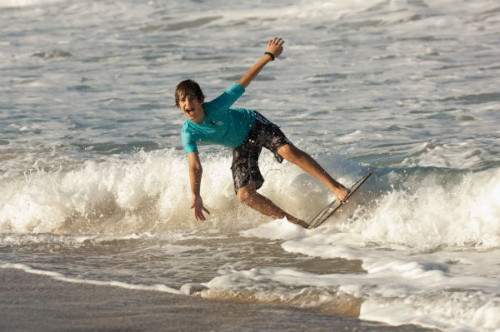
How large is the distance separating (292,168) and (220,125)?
1612 millimetres

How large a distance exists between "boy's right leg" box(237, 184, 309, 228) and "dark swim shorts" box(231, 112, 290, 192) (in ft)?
0.16

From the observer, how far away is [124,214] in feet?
32.3

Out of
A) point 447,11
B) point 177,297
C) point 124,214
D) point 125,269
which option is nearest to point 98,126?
point 124,214

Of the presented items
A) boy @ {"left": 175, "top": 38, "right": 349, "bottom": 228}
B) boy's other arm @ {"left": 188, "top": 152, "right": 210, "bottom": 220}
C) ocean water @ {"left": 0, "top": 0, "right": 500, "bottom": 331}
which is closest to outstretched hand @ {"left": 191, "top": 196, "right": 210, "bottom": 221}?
boy's other arm @ {"left": 188, "top": 152, "right": 210, "bottom": 220}

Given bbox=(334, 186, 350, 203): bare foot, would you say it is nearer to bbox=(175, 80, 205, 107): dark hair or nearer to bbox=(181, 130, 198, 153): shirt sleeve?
bbox=(181, 130, 198, 153): shirt sleeve

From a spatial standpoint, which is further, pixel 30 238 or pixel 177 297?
pixel 30 238

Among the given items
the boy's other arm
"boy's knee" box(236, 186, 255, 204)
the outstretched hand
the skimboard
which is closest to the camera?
the outstretched hand

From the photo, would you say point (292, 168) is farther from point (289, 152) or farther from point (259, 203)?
point (289, 152)

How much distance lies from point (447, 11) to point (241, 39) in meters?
3.65

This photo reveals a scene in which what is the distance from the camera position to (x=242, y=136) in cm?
851

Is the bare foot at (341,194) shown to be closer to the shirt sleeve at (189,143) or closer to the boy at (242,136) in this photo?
the boy at (242,136)

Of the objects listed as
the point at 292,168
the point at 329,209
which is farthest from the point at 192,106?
the point at 292,168

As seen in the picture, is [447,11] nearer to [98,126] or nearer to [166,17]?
[166,17]

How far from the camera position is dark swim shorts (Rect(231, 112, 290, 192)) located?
8.49 m
